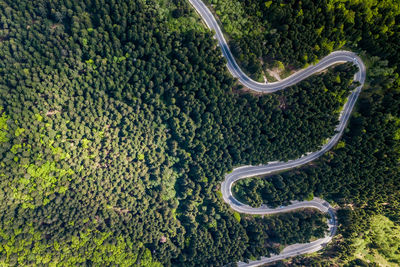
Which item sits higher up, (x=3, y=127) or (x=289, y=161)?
(x=289, y=161)

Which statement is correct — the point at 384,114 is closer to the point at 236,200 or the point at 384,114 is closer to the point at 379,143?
the point at 379,143

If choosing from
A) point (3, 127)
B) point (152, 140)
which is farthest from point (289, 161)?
point (3, 127)

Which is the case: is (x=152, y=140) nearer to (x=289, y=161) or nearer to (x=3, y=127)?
(x=3, y=127)

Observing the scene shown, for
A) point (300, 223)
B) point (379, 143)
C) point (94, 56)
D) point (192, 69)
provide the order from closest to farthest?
point (94, 56), point (192, 69), point (379, 143), point (300, 223)

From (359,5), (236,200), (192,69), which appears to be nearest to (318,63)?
(359,5)

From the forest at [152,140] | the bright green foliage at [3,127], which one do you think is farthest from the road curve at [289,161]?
the bright green foliage at [3,127]

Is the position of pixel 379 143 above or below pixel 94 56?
above

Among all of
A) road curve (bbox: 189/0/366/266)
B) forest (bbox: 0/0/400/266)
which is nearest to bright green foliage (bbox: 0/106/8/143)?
forest (bbox: 0/0/400/266)
